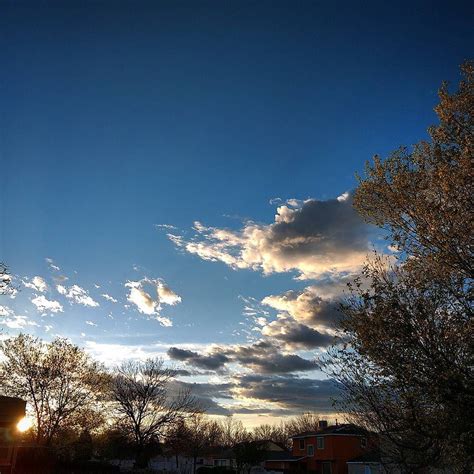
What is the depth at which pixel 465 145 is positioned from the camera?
42.4ft

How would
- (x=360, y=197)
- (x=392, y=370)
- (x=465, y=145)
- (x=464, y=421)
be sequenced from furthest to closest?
(x=360, y=197) → (x=465, y=145) → (x=392, y=370) → (x=464, y=421)

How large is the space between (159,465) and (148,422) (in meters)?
21.2

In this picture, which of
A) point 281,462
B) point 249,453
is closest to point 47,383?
point 249,453

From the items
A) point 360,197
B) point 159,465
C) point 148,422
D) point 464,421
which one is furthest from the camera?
point 159,465

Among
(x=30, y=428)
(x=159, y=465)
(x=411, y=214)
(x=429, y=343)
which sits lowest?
(x=159, y=465)

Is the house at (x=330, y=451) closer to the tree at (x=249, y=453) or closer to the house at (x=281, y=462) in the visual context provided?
the house at (x=281, y=462)

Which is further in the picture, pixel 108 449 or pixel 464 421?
pixel 108 449

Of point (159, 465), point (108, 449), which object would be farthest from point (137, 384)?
point (159, 465)

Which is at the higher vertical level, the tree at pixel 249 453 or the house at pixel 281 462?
the tree at pixel 249 453

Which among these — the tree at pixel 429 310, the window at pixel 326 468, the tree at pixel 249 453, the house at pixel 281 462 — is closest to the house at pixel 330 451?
the window at pixel 326 468

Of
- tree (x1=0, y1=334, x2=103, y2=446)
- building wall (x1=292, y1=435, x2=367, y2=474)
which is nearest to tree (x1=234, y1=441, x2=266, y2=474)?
building wall (x1=292, y1=435, x2=367, y2=474)

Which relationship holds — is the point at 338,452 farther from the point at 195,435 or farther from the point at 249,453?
the point at 195,435

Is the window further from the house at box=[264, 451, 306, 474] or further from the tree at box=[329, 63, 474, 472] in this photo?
the tree at box=[329, 63, 474, 472]

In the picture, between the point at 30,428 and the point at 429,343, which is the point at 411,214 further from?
the point at 30,428
